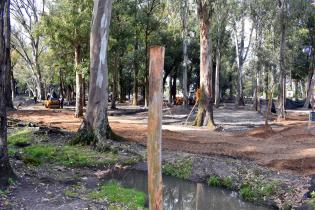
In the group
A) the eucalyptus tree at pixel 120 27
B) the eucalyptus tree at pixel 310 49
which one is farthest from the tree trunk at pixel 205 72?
the eucalyptus tree at pixel 310 49

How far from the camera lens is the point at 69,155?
44.7ft

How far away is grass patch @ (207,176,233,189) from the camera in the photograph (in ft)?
40.1

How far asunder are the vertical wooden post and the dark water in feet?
21.0

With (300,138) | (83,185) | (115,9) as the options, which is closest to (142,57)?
(115,9)

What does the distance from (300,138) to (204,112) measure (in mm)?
6700

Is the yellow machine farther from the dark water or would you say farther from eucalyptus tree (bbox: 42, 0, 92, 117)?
the dark water

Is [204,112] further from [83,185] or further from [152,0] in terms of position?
[152,0]

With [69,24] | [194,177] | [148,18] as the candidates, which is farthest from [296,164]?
[148,18]

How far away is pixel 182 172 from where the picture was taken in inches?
527

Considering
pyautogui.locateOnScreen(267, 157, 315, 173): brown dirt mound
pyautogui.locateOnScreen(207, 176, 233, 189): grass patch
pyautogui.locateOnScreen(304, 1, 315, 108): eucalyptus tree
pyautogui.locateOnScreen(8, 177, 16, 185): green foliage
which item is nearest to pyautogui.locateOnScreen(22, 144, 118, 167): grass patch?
pyautogui.locateOnScreen(8, 177, 16, 185): green foliage

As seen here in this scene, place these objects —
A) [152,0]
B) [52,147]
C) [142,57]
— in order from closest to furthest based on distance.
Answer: [52,147]
[152,0]
[142,57]

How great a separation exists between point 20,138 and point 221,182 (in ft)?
25.1

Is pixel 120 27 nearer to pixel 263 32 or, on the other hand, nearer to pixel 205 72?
pixel 205 72

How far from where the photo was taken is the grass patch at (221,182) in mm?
12234
